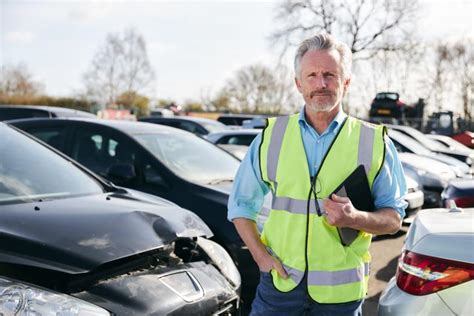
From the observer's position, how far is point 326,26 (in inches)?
1043

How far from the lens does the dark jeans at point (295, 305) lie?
2051mm

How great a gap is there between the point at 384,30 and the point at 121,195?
2629cm

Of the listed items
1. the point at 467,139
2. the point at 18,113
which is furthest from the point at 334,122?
the point at 467,139

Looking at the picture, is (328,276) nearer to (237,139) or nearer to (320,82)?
(320,82)

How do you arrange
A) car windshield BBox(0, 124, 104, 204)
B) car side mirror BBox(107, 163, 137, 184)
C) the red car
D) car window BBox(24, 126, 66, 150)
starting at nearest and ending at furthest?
car windshield BBox(0, 124, 104, 204) → car side mirror BBox(107, 163, 137, 184) → car window BBox(24, 126, 66, 150) → the red car

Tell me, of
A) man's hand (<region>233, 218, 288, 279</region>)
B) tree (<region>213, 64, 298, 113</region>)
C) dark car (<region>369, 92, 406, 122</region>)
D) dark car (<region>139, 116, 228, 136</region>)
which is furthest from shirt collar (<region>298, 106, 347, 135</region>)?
tree (<region>213, 64, 298, 113</region>)

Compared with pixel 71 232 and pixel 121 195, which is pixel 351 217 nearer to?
pixel 71 232

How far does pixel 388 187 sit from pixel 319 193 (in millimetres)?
285

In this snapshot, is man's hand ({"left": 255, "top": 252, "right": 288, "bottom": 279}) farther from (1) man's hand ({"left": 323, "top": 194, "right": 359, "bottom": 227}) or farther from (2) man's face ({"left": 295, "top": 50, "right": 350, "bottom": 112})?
(2) man's face ({"left": 295, "top": 50, "right": 350, "bottom": 112})

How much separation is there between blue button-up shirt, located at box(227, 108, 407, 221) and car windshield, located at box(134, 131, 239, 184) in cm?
223

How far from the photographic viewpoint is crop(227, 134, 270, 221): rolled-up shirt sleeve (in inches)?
88.0

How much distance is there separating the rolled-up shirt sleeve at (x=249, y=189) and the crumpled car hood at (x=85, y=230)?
2.02 feet

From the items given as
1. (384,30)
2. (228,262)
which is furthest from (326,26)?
(228,262)

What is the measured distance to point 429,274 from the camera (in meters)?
2.28
